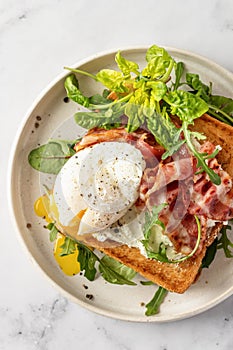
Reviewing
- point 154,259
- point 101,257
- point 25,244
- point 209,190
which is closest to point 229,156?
point 209,190

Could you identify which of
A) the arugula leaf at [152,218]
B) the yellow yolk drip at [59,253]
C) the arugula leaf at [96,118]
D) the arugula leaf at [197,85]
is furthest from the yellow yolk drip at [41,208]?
the arugula leaf at [197,85]

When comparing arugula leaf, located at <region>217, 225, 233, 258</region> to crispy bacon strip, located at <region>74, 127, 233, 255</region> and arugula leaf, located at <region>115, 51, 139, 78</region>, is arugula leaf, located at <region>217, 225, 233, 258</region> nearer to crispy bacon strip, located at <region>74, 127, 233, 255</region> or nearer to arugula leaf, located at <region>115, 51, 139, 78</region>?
crispy bacon strip, located at <region>74, 127, 233, 255</region>

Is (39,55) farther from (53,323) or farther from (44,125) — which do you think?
(53,323)

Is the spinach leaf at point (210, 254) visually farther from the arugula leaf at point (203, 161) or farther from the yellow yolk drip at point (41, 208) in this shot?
the yellow yolk drip at point (41, 208)

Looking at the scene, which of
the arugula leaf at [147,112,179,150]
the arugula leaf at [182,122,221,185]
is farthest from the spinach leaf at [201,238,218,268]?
the arugula leaf at [147,112,179,150]

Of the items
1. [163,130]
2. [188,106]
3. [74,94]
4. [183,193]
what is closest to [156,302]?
[183,193]

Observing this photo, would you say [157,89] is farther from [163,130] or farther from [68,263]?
[68,263]
